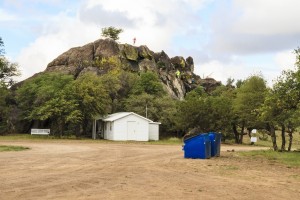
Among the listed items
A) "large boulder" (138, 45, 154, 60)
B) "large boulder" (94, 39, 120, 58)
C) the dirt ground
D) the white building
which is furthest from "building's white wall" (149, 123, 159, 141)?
the dirt ground

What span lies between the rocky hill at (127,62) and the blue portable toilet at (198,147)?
45.2 metres

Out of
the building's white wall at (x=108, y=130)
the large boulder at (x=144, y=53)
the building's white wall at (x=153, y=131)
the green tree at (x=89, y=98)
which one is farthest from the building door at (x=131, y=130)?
the large boulder at (x=144, y=53)

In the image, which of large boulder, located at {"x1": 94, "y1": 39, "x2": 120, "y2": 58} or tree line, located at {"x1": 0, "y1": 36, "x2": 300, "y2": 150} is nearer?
tree line, located at {"x1": 0, "y1": 36, "x2": 300, "y2": 150}

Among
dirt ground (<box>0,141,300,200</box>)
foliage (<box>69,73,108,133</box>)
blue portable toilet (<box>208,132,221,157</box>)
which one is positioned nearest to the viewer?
dirt ground (<box>0,141,300,200</box>)

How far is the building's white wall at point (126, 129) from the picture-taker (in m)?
50.4

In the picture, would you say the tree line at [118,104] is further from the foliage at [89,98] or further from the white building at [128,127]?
the white building at [128,127]

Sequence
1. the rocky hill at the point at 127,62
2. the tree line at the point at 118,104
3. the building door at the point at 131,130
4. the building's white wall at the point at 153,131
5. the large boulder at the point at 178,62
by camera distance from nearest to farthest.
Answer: the tree line at the point at 118,104 < the building door at the point at 131,130 < the building's white wall at the point at 153,131 < the rocky hill at the point at 127,62 < the large boulder at the point at 178,62

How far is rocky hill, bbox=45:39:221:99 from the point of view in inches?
2793

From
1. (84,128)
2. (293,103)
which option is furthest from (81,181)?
(84,128)

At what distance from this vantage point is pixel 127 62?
7575 centimetres

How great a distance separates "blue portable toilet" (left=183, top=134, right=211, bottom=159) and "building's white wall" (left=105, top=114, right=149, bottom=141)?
2725cm

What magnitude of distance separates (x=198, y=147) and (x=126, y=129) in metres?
27.9

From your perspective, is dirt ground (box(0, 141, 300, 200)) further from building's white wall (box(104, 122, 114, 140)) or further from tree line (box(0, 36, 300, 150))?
building's white wall (box(104, 122, 114, 140))

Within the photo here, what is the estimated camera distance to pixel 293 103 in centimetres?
2812
